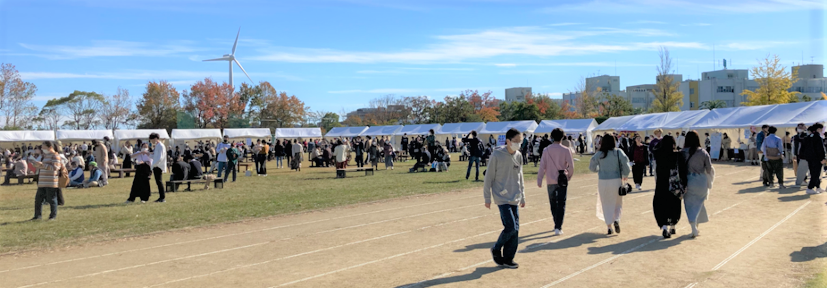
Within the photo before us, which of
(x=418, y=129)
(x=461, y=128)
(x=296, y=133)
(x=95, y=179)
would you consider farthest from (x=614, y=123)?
(x=95, y=179)

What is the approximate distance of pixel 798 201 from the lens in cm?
1136

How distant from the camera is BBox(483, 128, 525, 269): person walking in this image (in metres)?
6.14

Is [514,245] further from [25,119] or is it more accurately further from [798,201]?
[25,119]

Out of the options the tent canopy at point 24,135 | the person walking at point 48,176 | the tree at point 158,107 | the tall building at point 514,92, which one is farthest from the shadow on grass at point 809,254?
the tall building at point 514,92

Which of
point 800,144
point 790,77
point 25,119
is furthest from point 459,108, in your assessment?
point 800,144

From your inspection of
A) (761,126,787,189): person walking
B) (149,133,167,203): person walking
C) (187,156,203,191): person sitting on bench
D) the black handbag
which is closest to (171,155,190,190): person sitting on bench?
(187,156,203,191): person sitting on bench

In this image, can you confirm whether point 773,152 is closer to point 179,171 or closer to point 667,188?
point 667,188

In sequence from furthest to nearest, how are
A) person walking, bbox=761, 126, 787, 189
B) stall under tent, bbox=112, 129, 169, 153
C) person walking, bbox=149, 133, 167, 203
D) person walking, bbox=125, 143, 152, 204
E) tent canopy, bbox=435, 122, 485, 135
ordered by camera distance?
tent canopy, bbox=435, 122, 485, 135
stall under tent, bbox=112, 129, 169, 153
person walking, bbox=761, 126, 787, 189
person walking, bbox=125, 143, 152, 204
person walking, bbox=149, 133, 167, 203

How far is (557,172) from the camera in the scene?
7.97 metres

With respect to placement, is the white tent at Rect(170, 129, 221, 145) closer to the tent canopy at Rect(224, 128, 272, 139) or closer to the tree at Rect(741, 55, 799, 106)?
the tent canopy at Rect(224, 128, 272, 139)

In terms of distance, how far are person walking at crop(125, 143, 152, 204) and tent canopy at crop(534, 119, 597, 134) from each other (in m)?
32.8

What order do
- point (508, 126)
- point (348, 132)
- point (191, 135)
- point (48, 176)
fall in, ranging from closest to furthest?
point (48, 176) < point (508, 126) < point (191, 135) < point (348, 132)

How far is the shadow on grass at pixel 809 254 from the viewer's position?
642 cm

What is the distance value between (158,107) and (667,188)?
232 ft
